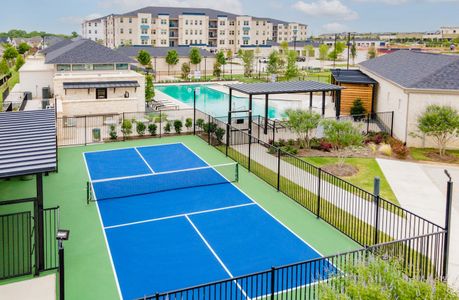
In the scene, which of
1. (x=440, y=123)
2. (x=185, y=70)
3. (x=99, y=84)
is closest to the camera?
(x=440, y=123)

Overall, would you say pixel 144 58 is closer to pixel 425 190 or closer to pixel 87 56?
pixel 87 56

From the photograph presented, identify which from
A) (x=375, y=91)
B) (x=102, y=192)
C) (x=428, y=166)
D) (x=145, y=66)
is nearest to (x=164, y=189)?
(x=102, y=192)

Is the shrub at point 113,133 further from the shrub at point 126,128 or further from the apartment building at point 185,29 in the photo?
the apartment building at point 185,29

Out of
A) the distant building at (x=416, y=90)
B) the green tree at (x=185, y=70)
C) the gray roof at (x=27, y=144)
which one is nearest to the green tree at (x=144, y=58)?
the green tree at (x=185, y=70)

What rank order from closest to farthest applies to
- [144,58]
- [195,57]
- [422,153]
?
[422,153] → [144,58] → [195,57]

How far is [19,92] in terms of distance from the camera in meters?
45.0

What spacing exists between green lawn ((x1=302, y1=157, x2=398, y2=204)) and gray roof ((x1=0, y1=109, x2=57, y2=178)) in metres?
12.1

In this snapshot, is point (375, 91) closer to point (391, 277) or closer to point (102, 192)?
point (102, 192)

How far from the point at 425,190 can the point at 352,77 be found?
843 inches

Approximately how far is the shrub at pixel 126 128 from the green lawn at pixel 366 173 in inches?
431

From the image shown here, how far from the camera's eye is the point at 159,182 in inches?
766

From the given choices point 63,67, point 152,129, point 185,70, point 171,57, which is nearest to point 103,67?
point 63,67

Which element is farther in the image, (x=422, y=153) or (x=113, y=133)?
(x=113, y=133)

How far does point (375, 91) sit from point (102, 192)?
24572mm
